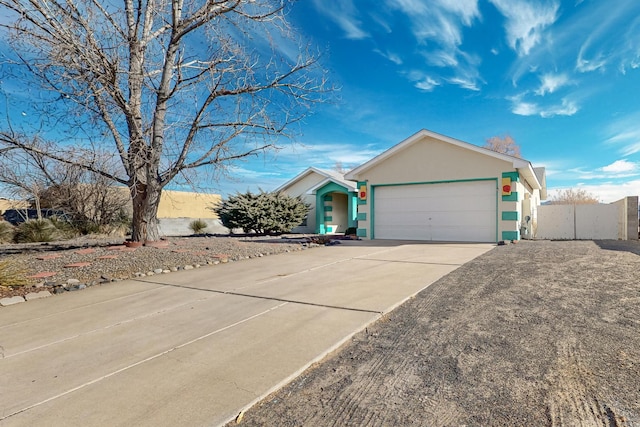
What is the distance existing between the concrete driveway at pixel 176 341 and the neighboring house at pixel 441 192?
6980 millimetres

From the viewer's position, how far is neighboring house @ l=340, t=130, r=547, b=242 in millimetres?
11672

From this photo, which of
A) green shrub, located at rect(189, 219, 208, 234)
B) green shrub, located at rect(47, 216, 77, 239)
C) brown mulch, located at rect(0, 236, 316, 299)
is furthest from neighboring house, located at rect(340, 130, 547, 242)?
green shrub, located at rect(47, 216, 77, 239)

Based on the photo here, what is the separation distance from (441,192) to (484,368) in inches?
429

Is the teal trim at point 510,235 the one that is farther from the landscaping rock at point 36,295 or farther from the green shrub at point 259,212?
the landscaping rock at point 36,295

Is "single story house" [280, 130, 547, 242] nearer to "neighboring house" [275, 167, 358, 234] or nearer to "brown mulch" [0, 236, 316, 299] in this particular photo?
"neighboring house" [275, 167, 358, 234]

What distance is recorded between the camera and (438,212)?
1284cm

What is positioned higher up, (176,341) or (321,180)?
(321,180)

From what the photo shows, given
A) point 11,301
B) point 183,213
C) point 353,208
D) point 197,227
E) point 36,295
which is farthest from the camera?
point 183,213

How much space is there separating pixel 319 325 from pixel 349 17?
981 cm

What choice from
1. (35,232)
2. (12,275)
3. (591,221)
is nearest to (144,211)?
(12,275)

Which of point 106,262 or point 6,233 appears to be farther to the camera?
point 6,233

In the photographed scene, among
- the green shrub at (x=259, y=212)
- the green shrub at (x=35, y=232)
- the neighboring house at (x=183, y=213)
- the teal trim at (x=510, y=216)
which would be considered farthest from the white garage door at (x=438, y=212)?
the green shrub at (x=35, y=232)

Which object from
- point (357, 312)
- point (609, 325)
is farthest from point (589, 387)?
point (357, 312)

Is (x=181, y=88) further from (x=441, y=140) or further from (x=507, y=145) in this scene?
(x=507, y=145)
